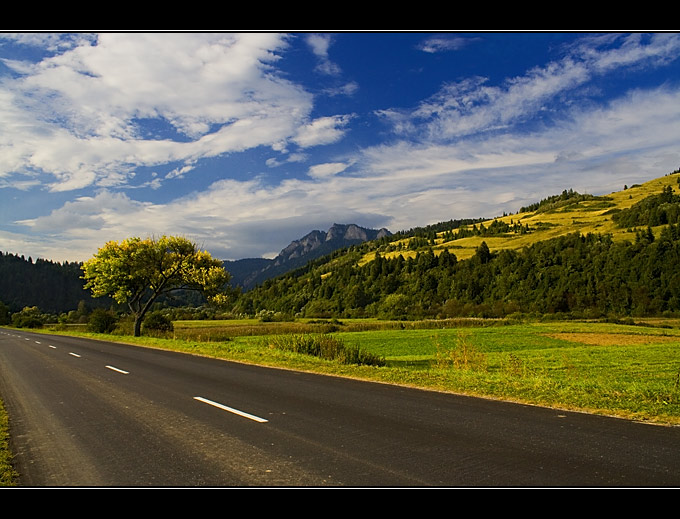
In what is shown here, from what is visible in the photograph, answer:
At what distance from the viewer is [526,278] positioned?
138m

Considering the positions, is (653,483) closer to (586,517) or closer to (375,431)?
(586,517)

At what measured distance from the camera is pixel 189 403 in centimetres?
1041

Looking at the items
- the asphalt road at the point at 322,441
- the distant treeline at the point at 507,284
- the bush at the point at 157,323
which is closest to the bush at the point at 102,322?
the bush at the point at 157,323

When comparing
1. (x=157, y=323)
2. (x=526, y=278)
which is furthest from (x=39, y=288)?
(x=526, y=278)

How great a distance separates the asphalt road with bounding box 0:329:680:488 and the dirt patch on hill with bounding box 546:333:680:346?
45346 millimetres

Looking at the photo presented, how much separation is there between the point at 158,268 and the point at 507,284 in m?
117

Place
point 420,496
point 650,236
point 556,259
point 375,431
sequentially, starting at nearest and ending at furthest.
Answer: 1. point 420,496
2. point 375,431
3. point 650,236
4. point 556,259

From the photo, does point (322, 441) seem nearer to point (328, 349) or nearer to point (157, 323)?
point (328, 349)

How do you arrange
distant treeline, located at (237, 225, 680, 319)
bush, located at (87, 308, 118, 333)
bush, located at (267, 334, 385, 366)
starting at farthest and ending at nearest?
distant treeline, located at (237, 225, 680, 319)
bush, located at (87, 308, 118, 333)
bush, located at (267, 334, 385, 366)

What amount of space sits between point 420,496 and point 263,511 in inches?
61.8

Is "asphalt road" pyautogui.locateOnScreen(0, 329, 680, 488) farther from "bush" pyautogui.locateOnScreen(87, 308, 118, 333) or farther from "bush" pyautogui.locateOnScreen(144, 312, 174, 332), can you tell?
"bush" pyautogui.locateOnScreen(87, 308, 118, 333)

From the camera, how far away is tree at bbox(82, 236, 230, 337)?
132 ft

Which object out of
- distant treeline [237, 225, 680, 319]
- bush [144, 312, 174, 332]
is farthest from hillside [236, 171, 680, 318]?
bush [144, 312, 174, 332]
